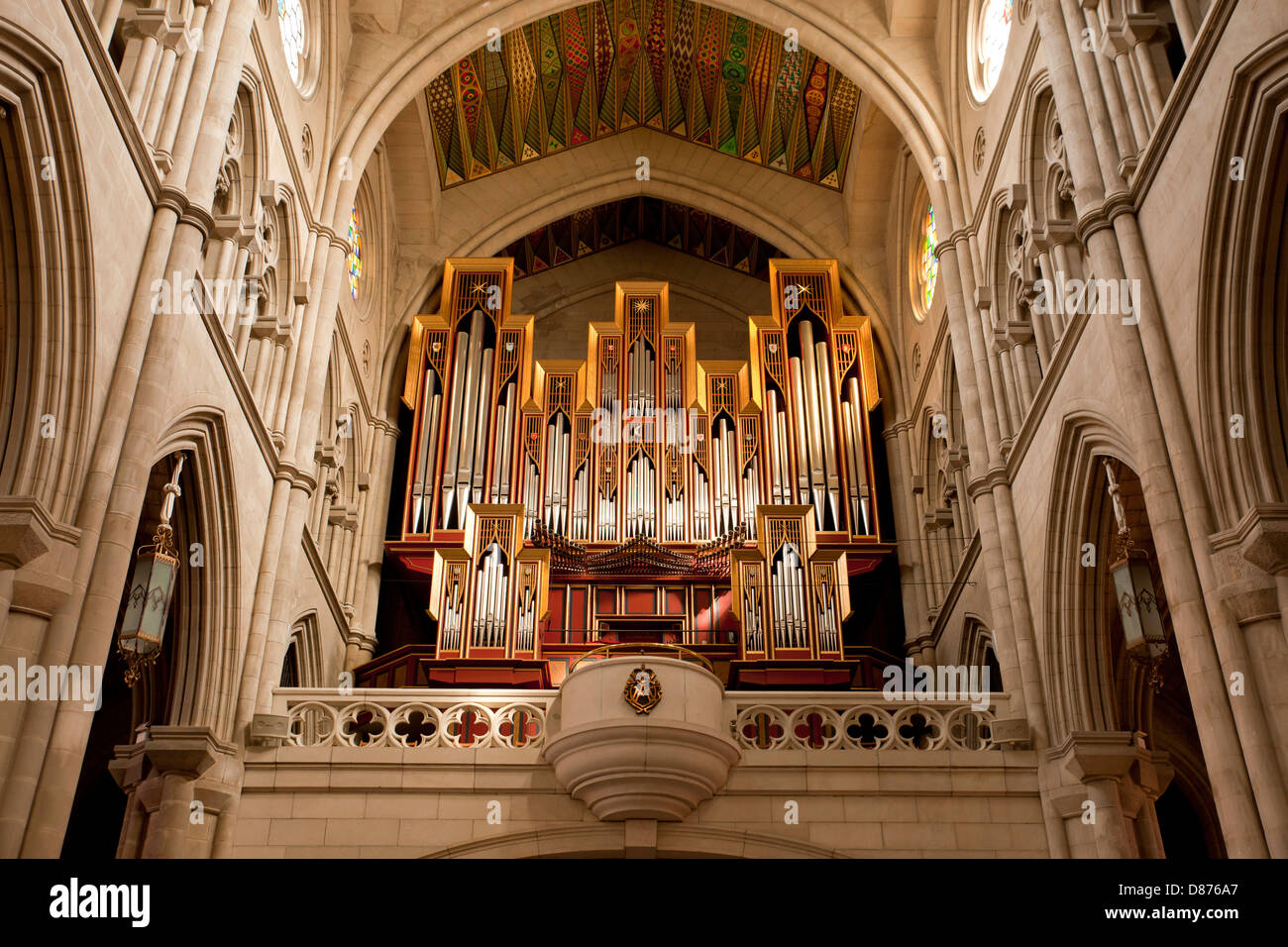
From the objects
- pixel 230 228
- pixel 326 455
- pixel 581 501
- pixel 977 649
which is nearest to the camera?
pixel 230 228

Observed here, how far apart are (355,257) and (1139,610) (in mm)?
12395

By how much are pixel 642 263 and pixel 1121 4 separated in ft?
43.9

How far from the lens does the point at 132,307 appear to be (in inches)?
359

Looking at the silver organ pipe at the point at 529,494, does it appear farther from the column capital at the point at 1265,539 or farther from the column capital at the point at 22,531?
the column capital at the point at 1265,539

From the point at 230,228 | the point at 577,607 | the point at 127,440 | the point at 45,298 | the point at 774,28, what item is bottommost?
the point at 127,440

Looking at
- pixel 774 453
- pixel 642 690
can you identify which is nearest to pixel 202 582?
pixel 642 690

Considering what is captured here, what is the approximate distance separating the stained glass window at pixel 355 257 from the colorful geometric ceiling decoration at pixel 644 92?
2.89 meters

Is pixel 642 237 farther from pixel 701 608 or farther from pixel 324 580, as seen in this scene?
pixel 324 580

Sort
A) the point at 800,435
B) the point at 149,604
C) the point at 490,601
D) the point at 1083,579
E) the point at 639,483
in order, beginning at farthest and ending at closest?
the point at 800,435 → the point at 639,483 → the point at 490,601 → the point at 1083,579 → the point at 149,604

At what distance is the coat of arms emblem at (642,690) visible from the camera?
35.8 ft

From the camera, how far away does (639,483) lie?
18.0m

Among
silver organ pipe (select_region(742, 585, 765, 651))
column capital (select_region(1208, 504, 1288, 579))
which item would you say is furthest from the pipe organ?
column capital (select_region(1208, 504, 1288, 579))

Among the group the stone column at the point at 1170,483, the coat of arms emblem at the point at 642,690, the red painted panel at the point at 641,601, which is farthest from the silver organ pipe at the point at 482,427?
the stone column at the point at 1170,483

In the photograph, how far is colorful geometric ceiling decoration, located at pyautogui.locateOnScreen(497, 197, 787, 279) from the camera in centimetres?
2236
